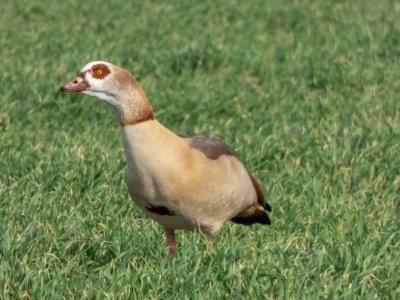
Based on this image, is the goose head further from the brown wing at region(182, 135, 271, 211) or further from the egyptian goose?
the brown wing at region(182, 135, 271, 211)

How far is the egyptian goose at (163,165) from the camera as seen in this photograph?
10.2 feet

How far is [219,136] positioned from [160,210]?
260 centimetres

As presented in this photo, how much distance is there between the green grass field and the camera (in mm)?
3098

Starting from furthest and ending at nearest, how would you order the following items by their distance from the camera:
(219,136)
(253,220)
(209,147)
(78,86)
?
(219,136)
(253,220)
(209,147)
(78,86)

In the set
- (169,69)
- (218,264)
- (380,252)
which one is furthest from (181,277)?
(169,69)

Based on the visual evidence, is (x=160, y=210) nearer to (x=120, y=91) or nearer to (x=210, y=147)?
(x=210, y=147)

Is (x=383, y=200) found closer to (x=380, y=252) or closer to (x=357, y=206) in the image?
(x=357, y=206)

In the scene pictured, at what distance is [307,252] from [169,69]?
4047 millimetres

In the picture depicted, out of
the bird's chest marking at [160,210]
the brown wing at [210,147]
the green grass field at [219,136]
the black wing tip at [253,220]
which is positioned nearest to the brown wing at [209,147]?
the brown wing at [210,147]

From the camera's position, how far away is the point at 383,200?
14.6 feet

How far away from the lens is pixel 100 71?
3.19 metres

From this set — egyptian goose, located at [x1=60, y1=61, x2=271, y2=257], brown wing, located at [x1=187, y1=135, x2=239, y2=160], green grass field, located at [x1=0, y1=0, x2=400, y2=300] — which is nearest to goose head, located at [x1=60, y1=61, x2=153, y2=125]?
egyptian goose, located at [x1=60, y1=61, x2=271, y2=257]

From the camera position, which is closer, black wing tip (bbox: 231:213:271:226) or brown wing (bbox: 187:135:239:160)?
brown wing (bbox: 187:135:239:160)

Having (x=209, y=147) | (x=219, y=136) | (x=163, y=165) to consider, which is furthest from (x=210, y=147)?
(x=219, y=136)
